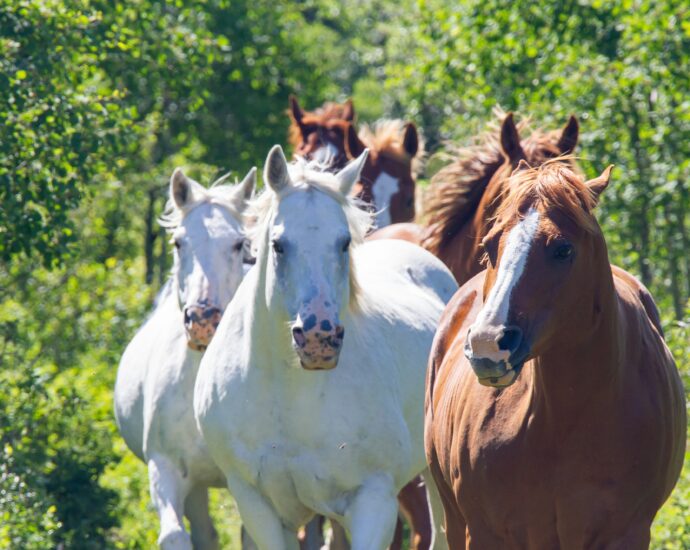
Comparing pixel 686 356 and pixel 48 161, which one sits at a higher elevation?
pixel 48 161

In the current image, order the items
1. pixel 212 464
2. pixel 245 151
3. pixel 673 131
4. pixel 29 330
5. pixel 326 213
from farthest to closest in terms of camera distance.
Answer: pixel 245 151, pixel 29 330, pixel 673 131, pixel 212 464, pixel 326 213

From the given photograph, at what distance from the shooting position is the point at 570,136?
7.56 meters

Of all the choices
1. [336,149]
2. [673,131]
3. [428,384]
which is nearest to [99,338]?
[336,149]

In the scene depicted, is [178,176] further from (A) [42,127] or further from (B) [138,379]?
(A) [42,127]

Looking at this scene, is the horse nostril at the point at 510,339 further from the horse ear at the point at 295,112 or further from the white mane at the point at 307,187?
the horse ear at the point at 295,112

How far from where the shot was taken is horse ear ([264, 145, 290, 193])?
6.11 metres

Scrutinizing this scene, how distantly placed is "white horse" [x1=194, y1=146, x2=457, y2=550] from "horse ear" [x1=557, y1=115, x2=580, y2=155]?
5.47ft

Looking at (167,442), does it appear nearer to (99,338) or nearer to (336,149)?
(336,149)

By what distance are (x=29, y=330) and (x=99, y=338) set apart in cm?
69

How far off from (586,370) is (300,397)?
1.78 m

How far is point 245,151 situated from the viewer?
54.3ft

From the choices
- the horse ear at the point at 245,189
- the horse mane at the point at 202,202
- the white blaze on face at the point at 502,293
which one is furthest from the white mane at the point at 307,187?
the white blaze on face at the point at 502,293

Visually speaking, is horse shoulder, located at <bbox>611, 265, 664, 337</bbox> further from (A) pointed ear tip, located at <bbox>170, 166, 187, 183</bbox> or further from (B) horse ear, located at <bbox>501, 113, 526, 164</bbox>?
(A) pointed ear tip, located at <bbox>170, 166, 187, 183</bbox>

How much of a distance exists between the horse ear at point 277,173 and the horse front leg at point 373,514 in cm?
136
